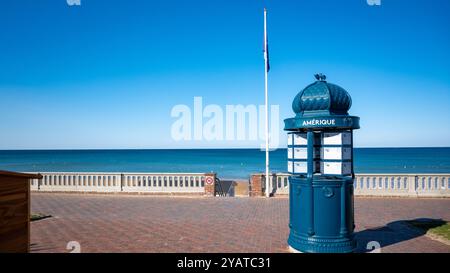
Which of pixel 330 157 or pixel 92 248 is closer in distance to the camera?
pixel 330 157

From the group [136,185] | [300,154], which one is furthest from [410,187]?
[136,185]

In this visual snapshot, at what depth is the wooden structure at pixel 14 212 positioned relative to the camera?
11.8ft

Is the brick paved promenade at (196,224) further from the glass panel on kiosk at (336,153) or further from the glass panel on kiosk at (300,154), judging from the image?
the glass panel on kiosk at (336,153)

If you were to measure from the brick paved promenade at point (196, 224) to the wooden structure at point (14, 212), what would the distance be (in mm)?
3136

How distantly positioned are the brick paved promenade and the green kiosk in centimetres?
87

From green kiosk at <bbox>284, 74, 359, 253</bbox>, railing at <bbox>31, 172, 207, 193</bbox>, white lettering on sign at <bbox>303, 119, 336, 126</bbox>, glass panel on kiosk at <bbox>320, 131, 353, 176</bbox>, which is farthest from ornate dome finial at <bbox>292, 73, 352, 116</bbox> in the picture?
railing at <bbox>31, 172, 207, 193</bbox>

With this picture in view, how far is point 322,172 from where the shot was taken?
21.3 ft

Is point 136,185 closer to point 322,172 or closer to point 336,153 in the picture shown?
point 322,172

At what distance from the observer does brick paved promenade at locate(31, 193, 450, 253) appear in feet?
23.4

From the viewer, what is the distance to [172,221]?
952 centimetres

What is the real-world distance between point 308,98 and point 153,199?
30.0ft

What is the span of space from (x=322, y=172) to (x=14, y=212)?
16.8ft
